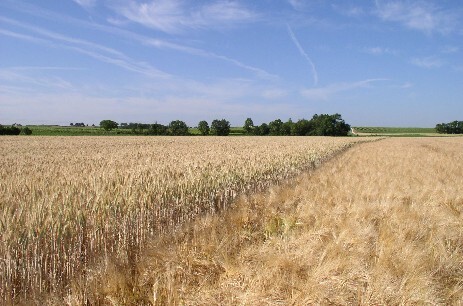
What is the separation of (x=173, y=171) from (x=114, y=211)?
2.66 metres

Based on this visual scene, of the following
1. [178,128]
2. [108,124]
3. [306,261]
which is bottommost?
[306,261]

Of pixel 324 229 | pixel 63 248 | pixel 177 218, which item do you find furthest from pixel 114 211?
pixel 324 229

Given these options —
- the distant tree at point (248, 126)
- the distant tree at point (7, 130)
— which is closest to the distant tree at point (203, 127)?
the distant tree at point (248, 126)

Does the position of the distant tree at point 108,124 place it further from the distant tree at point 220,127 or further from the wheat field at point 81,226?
the wheat field at point 81,226

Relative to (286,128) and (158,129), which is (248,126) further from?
(158,129)

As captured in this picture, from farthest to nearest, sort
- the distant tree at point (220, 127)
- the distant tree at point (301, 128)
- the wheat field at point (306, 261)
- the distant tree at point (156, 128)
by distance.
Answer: the distant tree at point (301, 128) < the distant tree at point (220, 127) < the distant tree at point (156, 128) < the wheat field at point (306, 261)

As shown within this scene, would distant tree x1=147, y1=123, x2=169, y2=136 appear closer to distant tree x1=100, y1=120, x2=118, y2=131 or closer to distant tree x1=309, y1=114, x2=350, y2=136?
distant tree x1=100, y1=120, x2=118, y2=131

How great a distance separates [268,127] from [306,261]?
96.6m

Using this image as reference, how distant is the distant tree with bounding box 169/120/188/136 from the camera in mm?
85062

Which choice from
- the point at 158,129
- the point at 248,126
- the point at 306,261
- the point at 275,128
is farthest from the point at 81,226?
the point at 248,126

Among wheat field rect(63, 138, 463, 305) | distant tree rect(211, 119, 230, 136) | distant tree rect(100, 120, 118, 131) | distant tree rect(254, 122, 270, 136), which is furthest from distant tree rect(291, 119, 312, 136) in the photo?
wheat field rect(63, 138, 463, 305)

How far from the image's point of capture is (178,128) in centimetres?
8844

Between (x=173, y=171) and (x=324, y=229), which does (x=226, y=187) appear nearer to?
(x=173, y=171)

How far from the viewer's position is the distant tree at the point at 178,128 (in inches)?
3349
